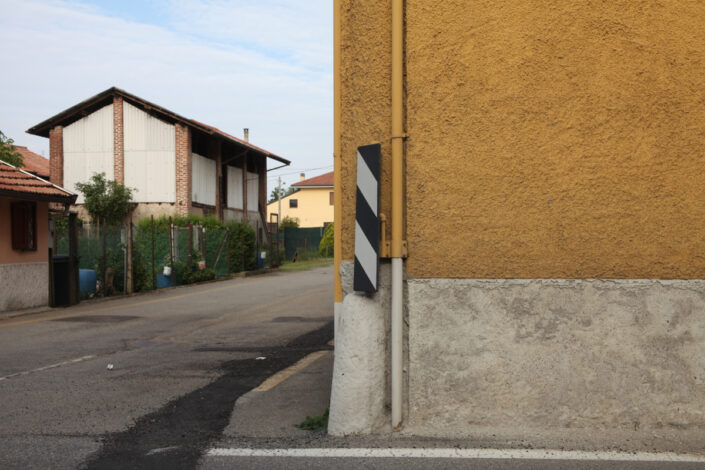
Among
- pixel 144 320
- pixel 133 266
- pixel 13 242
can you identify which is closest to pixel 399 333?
pixel 144 320

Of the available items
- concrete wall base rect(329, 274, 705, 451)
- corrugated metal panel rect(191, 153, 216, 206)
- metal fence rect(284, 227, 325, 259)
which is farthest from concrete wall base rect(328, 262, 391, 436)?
metal fence rect(284, 227, 325, 259)

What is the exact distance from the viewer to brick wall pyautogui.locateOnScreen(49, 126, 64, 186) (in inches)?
1335

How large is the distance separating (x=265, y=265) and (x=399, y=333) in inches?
1161

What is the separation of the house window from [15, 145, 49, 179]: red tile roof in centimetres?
2628

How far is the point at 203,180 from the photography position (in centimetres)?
3522

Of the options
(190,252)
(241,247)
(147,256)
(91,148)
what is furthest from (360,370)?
(91,148)

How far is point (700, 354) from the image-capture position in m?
4.58

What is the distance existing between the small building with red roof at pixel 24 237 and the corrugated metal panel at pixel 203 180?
17683 mm

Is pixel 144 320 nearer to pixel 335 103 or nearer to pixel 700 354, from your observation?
pixel 335 103

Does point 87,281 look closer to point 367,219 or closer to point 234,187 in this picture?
point 367,219

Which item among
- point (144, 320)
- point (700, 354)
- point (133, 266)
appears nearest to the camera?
point (700, 354)

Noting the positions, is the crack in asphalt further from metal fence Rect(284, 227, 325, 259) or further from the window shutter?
metal fence Rect(284, 227, 325, 259)

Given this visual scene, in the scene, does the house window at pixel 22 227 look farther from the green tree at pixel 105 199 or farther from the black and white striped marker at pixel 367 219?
the green tree at pixel 105 199

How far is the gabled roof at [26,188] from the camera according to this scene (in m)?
14.1
